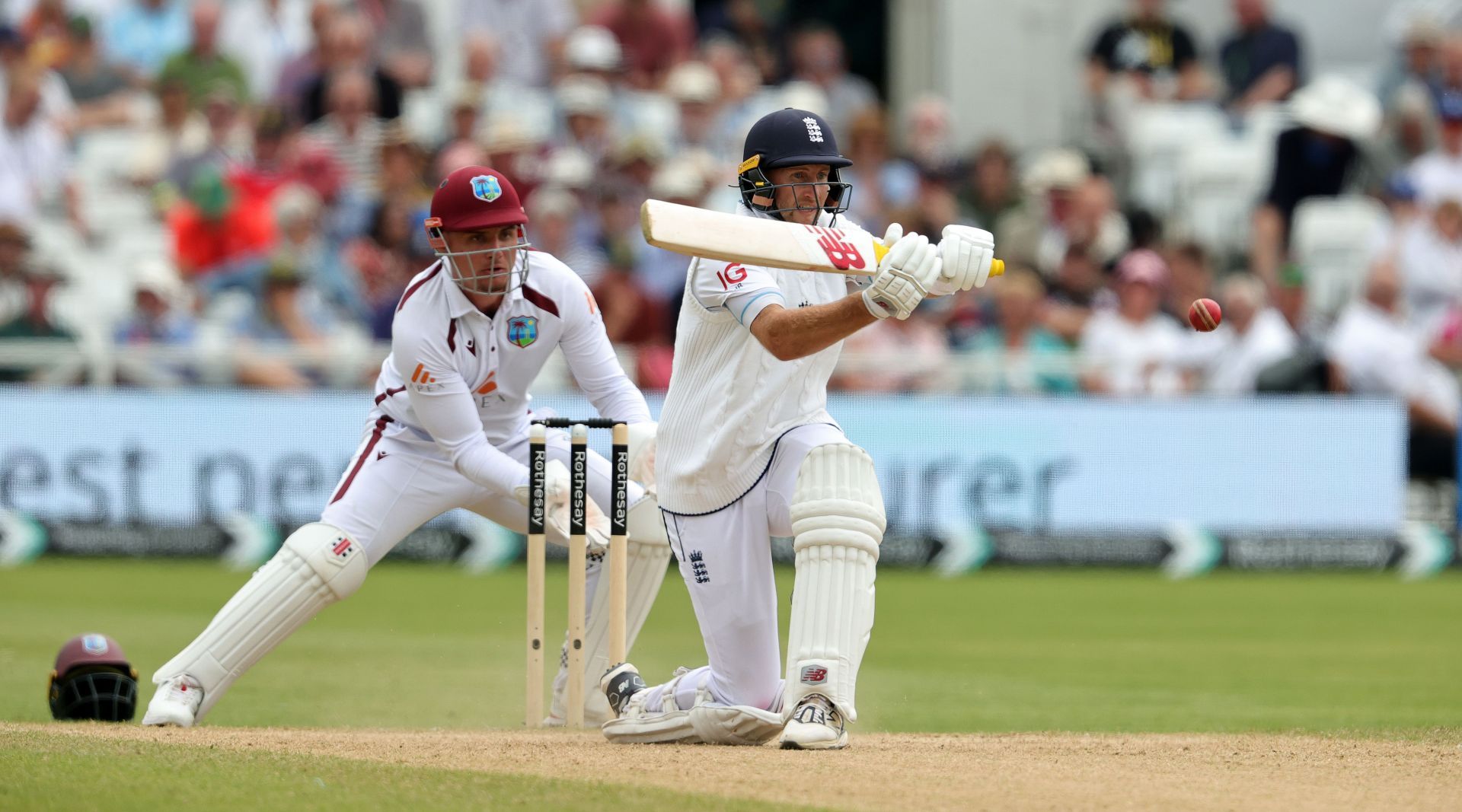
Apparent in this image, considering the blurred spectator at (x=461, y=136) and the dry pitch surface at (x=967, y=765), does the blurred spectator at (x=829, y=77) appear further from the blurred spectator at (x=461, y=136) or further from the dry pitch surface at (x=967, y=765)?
the dry pitch surface at (x=967, y=765)

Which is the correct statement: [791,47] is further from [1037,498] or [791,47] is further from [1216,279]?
[1037,498]

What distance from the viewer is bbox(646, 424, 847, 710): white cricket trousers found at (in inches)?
244

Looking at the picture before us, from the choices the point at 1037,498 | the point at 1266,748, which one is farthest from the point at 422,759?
the point at 1037,498

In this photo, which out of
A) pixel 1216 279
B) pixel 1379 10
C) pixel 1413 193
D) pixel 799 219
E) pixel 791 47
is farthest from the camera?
pixel 1379 10

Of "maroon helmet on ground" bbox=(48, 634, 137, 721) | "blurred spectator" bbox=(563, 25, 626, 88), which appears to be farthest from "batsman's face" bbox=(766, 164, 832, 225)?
"blurred spectator" bbox=(563, 25, 626, 88)

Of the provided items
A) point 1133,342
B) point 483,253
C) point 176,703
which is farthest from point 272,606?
point 1133,342

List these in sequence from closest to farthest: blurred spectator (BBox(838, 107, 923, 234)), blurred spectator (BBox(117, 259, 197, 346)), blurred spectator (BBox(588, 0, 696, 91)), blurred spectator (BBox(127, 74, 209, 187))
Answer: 1. blurred spectator (BBox(117, 259, 197, 346))
2. blurred spectator (BBox(127, 74, 209, 187))
3. blurred spectator (BBox(838, 107, 923, 234))
4. blurred spectator (BBox(588, 0, 696, 91))

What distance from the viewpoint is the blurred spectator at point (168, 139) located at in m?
15.2

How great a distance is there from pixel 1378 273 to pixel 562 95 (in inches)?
237

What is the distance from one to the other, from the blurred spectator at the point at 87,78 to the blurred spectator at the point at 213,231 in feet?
5.52

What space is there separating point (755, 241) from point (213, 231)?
956 centimetres

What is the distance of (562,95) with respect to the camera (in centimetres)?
1573

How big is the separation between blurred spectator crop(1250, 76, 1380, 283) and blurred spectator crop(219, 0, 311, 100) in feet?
25.3

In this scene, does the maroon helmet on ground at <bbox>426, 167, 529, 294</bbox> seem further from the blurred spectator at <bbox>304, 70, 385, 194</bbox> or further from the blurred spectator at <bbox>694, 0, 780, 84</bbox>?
the blurred spectator at <bbox>694, 0, 780, 84</bbox>
